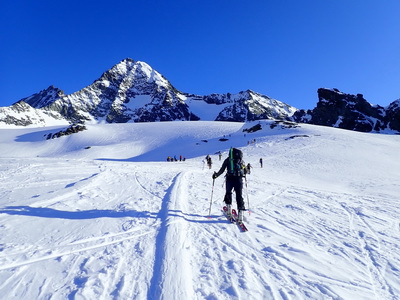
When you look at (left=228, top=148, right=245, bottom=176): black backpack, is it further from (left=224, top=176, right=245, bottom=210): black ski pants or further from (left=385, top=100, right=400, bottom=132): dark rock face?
(left=385, top=100, right=400, bottom=132): dark rock face

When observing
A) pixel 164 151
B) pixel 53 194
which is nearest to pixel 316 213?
pixel 53 194

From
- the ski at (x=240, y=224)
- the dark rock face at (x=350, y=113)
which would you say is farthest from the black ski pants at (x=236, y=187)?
the dark rock face at (x=350, y=113)

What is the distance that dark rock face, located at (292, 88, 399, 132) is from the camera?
95938 millimetres

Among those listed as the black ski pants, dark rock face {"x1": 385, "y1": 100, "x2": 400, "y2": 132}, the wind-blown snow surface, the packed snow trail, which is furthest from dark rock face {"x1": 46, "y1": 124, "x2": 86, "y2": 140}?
dark rock face {"x1": 385, "y1": 100, "x2": 400, "y2": 132}

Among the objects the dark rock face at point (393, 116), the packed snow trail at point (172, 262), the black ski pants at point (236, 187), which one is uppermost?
the dark rock face at point (393, 116)

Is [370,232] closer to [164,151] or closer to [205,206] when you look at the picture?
[205,206]

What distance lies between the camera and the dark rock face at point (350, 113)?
9594cm

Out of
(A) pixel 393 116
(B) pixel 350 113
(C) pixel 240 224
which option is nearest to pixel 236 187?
(C) pixel 240 224

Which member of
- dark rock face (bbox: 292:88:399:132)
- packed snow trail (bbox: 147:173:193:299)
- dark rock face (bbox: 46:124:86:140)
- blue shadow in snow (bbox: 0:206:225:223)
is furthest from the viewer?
dark rock face (bbox: 292:88:399:132)

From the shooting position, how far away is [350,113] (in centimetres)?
10212

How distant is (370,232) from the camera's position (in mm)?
5012

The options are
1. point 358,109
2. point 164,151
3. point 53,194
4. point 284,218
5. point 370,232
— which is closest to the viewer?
point 370,232

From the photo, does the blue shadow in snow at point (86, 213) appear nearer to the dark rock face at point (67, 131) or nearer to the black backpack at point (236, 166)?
the black backpack at point (236, 166)

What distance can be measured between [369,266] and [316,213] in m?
3.02
